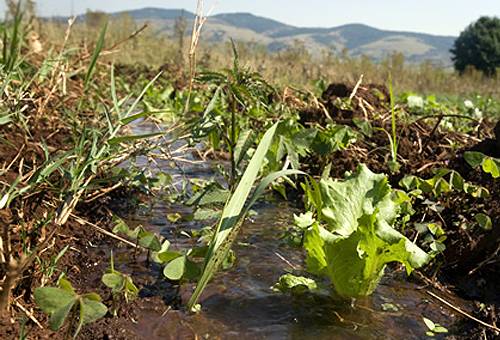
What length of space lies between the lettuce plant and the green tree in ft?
173

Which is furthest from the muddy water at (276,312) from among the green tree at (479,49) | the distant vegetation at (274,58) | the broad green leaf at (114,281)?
the green tree at (479,49)

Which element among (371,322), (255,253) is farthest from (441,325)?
(255,253)

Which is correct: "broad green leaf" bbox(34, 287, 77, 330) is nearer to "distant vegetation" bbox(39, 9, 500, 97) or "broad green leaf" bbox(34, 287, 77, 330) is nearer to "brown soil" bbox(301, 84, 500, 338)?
"brown soil" bbox(301, 84, 500, 338)

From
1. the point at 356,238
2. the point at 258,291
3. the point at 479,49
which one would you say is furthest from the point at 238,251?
the point at 479,49

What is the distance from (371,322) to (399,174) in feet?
3.87

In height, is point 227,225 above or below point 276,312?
above

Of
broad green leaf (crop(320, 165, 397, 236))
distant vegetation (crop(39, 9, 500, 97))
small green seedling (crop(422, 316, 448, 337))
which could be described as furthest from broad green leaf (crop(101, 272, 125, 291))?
distant vegetation (crop(39, 9, 500, 97))

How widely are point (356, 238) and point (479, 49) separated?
56.6 metres

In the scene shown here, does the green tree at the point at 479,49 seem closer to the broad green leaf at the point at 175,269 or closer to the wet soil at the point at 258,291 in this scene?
the wet soil at the point at 258,291

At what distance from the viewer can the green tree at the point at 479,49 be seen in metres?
51.1

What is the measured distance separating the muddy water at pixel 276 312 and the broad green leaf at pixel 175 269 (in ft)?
0.32

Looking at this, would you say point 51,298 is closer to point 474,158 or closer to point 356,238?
point 356,238

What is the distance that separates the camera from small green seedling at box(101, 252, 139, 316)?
1296mm

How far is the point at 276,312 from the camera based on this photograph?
4.93 feet
